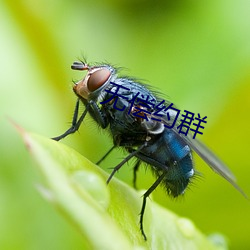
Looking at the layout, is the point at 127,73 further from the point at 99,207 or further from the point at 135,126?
the point at 99,207

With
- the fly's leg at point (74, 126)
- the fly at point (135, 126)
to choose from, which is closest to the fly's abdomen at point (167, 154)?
the fly at point (135, 126)

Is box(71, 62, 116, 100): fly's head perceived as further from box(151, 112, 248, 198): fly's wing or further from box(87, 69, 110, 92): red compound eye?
box(151, 112, 248, 198): fly's wing

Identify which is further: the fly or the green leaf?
the fly

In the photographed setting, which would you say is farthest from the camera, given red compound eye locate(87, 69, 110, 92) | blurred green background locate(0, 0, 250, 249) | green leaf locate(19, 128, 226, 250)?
blurred green background locate(0, 0, 250, 249)

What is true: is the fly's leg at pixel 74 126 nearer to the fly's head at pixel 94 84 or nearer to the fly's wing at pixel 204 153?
the fly's head at pixel 94 84

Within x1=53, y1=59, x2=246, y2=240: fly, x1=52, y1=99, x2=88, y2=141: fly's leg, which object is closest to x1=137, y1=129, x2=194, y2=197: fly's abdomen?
x1=53, y1=59, x2=246, y2=240: fly

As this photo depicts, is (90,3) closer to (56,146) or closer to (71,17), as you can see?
(71,17)

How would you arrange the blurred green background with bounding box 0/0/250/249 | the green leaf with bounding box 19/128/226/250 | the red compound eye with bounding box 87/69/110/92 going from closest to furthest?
the green leaf with bounding box 19/128/226/250 → the red compound eye with bounding box 87/69/110/92 → the blurred green background with bounding box 0/0/250/249

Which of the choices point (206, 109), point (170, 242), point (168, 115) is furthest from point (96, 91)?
point (206, 109)

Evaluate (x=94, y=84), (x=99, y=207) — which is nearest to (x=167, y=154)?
(x=94, y=84)
